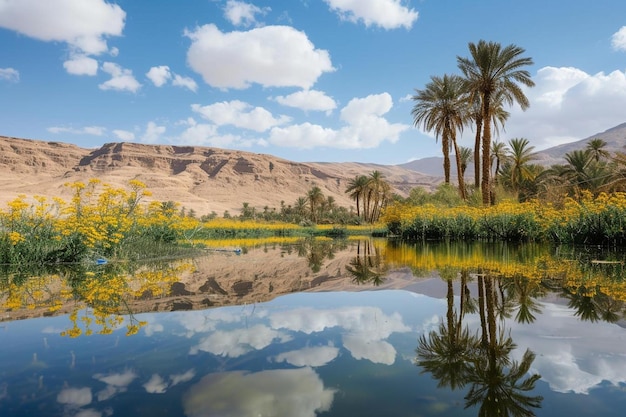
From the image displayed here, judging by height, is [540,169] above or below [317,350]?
above

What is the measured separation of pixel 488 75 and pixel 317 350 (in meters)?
22.3

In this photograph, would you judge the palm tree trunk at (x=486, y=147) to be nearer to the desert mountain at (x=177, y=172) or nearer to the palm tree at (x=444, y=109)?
the palm tree at (x=444, y=109)

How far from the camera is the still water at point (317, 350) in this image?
2.36 meters

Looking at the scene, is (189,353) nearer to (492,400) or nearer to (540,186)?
(492,400)

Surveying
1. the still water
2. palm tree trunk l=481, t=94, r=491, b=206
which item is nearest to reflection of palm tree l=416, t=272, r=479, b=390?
the still water

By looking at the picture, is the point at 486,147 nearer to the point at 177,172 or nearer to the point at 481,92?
the point at 481,92

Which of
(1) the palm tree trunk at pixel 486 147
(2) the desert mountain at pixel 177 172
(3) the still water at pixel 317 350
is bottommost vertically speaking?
(3) the still water at pixel 317 350

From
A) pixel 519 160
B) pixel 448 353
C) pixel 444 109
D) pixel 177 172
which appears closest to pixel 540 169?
pixel 519 160

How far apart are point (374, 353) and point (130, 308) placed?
3100 millimetres

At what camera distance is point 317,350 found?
3.31m

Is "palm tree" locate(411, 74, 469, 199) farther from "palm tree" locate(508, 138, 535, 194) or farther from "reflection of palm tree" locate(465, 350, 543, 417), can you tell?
"reflection of palm tree" locate(465, 350, 543, 417)

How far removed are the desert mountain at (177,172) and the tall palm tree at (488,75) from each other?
→ 8222cm

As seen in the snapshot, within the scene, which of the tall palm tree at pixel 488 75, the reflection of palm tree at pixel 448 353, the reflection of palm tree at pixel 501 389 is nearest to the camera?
the reflection of palm tree at pixel 501 389

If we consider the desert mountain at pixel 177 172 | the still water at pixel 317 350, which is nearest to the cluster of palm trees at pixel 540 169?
the still water at pixel 317 350
